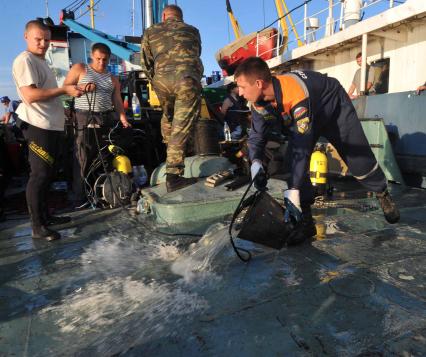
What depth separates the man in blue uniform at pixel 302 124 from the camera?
2.64m

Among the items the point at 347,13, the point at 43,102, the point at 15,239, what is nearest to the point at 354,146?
the point at 43,102

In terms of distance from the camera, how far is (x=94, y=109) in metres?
4.73

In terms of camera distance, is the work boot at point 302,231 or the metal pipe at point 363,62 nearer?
the work boot at point 302,231

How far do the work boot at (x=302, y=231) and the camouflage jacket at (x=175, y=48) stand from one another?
224 centimetres

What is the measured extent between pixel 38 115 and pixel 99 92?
145 cm

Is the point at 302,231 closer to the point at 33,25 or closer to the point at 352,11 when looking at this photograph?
the point at 33,25

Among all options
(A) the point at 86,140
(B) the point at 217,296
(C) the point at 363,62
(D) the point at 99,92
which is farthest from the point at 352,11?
(B) the point at 217,296

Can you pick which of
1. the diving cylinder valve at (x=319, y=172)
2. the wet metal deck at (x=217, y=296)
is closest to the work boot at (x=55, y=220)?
the wet metal deck at (x=217, y=296)

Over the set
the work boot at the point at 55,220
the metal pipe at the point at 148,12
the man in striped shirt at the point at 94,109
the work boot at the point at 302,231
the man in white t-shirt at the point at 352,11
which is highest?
the metal pipe at the point at 148,12

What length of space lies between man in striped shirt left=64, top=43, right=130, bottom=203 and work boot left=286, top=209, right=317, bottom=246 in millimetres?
2777

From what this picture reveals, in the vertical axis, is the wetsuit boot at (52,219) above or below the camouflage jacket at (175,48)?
below

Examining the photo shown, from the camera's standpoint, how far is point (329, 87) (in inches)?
116

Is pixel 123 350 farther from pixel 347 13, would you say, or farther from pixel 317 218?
pixel 347 13

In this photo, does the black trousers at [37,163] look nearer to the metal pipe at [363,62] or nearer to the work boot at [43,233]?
the work boot at [43,233]
